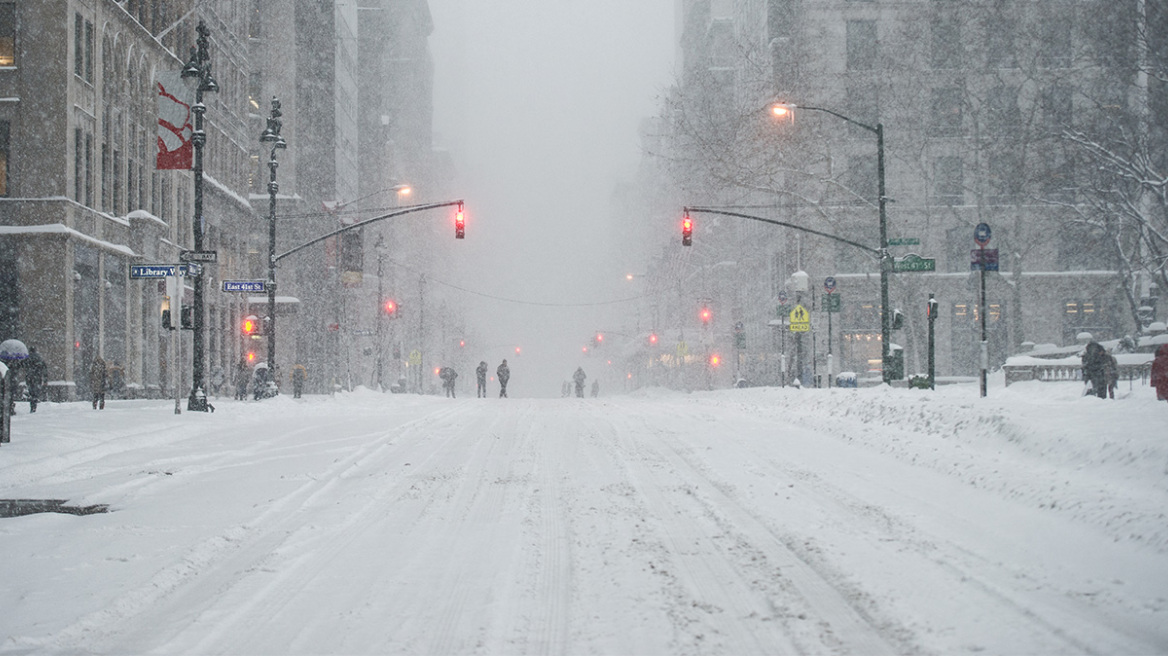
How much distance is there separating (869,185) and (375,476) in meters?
52.2

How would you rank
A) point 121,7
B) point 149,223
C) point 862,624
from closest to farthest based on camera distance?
point 862,624, point 121,7, point 149,223

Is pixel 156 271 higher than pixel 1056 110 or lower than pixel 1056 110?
lower

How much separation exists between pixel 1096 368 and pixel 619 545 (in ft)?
50.2

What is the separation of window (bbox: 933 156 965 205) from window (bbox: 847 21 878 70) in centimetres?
744

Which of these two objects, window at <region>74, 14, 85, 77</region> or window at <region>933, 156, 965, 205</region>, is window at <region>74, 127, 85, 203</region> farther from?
window at <region>933, 156, 965, 205</region>

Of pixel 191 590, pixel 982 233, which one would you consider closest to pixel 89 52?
pixel 982 233

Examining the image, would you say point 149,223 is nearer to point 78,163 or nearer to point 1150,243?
point 78,163

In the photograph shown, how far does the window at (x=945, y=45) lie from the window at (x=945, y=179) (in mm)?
5773

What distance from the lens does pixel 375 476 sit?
11992mm

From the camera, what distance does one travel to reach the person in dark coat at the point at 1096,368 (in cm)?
1916

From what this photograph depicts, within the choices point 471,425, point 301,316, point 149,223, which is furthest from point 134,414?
point 301,316

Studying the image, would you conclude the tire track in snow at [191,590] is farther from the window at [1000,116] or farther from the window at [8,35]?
the window at [1000,116]

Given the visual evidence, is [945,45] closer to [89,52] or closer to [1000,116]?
[1000,116]

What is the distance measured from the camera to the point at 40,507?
10086mm
